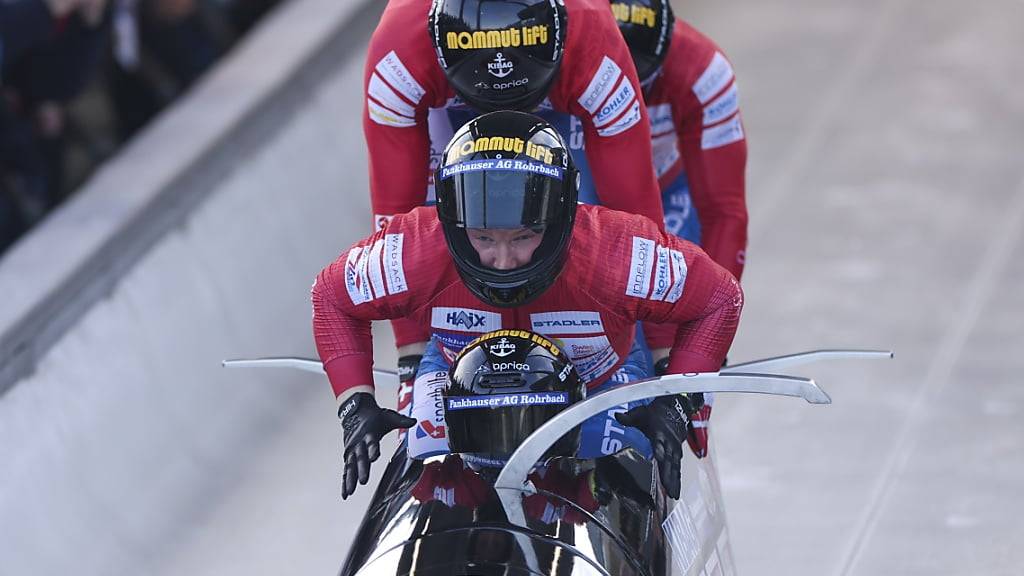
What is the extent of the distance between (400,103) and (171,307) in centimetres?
141

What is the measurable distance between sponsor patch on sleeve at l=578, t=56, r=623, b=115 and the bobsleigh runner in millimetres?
989

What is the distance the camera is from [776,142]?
680 centimetres

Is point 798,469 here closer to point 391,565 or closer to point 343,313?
point 343,313

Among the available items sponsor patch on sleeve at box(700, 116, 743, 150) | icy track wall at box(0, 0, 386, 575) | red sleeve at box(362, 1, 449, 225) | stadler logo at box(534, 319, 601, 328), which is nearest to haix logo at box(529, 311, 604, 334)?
stadler logo at box(534, 319, 601, 328)

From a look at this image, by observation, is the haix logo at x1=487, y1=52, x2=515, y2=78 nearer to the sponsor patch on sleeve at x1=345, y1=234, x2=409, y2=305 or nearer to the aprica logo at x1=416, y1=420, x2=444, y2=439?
the sponsor patch on sleeve at x1=345, y1=234, x2=409, y2=305

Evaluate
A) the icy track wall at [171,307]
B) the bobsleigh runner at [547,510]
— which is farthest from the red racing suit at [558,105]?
the icy track wall at [171,307]

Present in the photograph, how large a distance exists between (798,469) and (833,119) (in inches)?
108

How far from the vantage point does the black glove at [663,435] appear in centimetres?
295

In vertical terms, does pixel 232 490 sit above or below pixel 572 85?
below

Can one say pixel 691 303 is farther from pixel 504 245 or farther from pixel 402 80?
pixel 402 80

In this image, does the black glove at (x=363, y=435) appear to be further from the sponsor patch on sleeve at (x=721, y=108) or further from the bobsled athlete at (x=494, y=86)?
the sponsor patch on sleeve at (x=721, y=108)

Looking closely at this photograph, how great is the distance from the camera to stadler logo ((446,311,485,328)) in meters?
3.21

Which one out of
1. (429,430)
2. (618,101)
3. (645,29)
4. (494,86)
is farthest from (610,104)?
(429,430)

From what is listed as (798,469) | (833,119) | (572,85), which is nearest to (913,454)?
(798,469)
